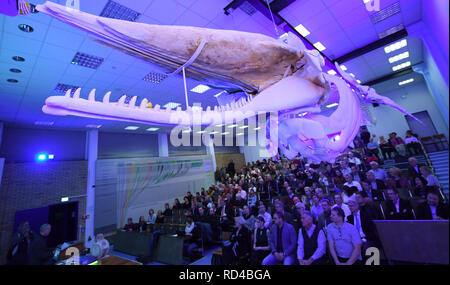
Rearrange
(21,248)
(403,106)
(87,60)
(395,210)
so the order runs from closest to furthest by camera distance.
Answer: (21,248)
(395,210)
(87,60)
(403,106)

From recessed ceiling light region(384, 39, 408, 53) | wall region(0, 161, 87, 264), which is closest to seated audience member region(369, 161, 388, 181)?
recessed ceiling light region(384, 39, 408, 53)

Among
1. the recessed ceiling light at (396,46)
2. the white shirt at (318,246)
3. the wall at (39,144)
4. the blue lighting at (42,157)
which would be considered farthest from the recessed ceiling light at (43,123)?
the recessed ceiling light at (396,46)

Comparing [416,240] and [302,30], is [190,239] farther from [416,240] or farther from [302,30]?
[302,30]

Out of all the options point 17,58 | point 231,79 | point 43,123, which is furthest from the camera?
point 43,123

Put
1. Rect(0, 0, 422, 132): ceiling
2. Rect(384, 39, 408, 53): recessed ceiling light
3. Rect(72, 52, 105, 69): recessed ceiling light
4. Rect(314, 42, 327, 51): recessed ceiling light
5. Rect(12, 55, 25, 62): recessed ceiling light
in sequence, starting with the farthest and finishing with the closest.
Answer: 1. Rect(384, 39, 408, 53): recessed ceiling light
2. Rect(314, 42, 327, 51): recessed ceiling light
3. Rect(72, 52, 105, 69): recessed ceiling light
4. Rect(12, 55, 25, 62): recessed ceiling light
5. Rect(0, 0, 422, 132): ceiling

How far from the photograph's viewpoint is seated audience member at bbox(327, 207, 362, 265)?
2084 mm

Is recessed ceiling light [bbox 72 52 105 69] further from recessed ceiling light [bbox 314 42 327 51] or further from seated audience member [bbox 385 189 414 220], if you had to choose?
seated audience member [bbox 385 189 414 220]

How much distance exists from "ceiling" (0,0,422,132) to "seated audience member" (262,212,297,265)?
2.89 m

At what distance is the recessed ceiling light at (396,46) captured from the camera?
21.7 feet

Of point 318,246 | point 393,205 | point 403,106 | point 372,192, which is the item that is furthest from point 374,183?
point 403,106

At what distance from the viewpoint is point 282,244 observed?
2.84m

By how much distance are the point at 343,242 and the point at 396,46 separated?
7967 millimetres

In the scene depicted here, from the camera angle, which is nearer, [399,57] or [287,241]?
[287,241]

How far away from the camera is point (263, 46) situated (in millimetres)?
1628
